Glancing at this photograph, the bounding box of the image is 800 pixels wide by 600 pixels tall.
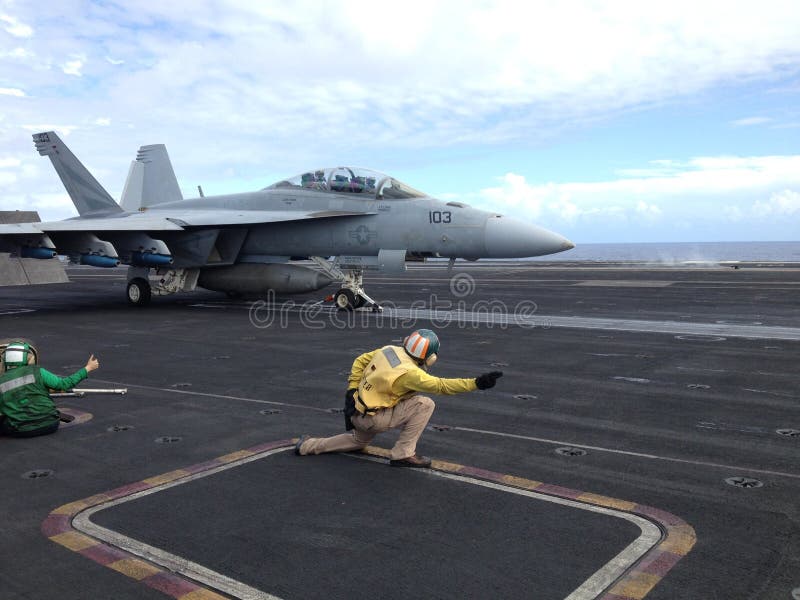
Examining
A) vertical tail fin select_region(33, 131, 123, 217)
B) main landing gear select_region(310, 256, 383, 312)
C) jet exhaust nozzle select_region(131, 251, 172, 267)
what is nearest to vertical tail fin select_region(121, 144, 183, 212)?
vertical tail fin select_region(33, 131, 123, 217)

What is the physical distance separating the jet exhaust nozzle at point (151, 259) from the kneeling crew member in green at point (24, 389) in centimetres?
1353

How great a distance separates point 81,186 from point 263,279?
1204cm

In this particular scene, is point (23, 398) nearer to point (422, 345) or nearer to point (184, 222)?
point (422, 345)

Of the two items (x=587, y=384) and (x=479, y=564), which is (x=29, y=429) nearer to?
(x=479, y=564)

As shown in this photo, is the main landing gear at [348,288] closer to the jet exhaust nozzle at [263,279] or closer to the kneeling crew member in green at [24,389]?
the jet exhaust nozzle at [263,279]

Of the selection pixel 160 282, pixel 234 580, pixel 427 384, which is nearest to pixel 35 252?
pixel 160 282

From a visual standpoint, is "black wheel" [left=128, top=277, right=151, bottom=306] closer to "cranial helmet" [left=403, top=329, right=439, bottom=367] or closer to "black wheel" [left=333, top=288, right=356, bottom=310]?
"black wheel" [left=333, top=288, right=356, bottom=310]

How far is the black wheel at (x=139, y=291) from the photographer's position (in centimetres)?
2197

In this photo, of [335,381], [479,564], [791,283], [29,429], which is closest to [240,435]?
[29,429]

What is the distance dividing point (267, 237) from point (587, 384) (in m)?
13.3

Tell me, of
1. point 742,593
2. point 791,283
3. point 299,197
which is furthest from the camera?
point 791,283

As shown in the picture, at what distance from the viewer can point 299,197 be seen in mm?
19859

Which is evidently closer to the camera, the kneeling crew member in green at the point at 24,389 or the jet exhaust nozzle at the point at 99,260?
the kneeling crew member in green at the point at 24,389

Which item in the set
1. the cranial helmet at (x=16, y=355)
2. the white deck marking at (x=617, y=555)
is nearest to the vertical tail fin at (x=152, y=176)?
the cranial helmet at (x=16, y=355)
